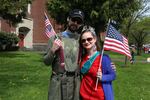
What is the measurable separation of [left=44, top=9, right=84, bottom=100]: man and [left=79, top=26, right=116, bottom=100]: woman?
0.12 metres

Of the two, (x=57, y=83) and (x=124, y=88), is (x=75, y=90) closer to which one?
(x=57, y=83)

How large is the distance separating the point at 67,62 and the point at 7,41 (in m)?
46.6

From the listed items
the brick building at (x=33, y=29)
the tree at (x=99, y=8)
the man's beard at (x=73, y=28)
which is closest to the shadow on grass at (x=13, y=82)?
the man's beard at (x=73, y=28)

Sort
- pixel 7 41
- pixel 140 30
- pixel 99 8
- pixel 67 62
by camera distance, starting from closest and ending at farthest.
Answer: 1. pixel 67 62
2. pixel 99 8
3. pixel 7 41
4. pixel 140 30

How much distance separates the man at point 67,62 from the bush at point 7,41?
146 feet

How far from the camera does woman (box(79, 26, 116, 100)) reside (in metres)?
5.70

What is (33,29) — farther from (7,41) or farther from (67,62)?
(67,62)

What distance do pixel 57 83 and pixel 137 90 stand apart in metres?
9.63

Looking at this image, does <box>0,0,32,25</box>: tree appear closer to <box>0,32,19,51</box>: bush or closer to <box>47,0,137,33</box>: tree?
<box>47,0,137,33</box>: tree

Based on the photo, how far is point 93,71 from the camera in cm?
572

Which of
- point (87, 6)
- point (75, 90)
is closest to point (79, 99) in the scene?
point (75, 90)

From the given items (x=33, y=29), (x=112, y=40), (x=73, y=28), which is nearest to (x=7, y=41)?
(x=33, y=29)

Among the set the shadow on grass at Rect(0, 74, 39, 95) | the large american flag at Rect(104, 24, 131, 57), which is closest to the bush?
the shadow on grass at Rect(0, 74, 39, 95)

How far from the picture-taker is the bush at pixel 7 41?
5140cm
